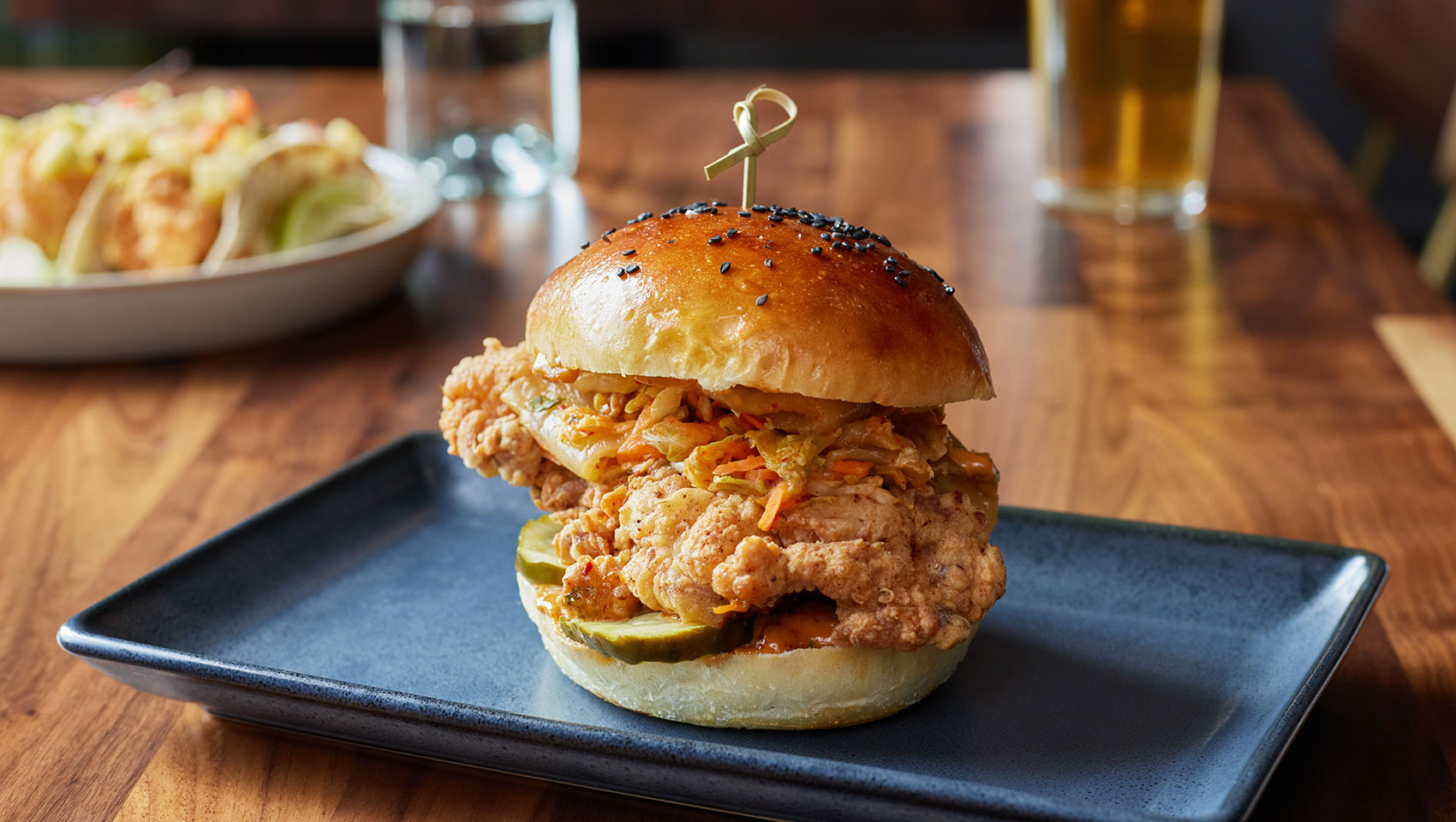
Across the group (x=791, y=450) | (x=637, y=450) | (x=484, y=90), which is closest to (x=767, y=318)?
(x=791, y=450)

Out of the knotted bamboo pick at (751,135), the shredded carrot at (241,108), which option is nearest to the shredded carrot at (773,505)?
the knotted bamboo pick at (751,135)

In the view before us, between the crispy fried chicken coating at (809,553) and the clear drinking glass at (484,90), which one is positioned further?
the clear drinking glass at (484,90)

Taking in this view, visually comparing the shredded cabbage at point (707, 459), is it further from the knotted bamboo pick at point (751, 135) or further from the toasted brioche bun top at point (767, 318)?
the knotted bamboo pick at point (751, 135)

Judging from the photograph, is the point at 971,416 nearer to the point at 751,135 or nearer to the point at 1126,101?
the point at 751,135

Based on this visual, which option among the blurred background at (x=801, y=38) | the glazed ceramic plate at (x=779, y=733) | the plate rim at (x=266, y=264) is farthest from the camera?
the blurred background at (x=801, y=38)

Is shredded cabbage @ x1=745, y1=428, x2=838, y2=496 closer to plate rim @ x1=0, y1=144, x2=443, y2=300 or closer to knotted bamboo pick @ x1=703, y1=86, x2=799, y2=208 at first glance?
knotted bamboo pick @ x1=703, y1=86, x2=799, y2=208

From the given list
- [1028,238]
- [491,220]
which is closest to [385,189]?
[491,220]

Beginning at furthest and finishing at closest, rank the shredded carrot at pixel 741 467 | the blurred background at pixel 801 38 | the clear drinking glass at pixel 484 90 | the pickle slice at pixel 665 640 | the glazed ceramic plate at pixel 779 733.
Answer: the blurred background at pixel 801 38
the clear drinking glass at pixel 484 90
the shredded carrot at pixel 741 467
the pickle slice at pixel 665 640
the glazed ceramic plate at pixel 779 733

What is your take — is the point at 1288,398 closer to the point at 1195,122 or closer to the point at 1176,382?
the point at 1176,382
